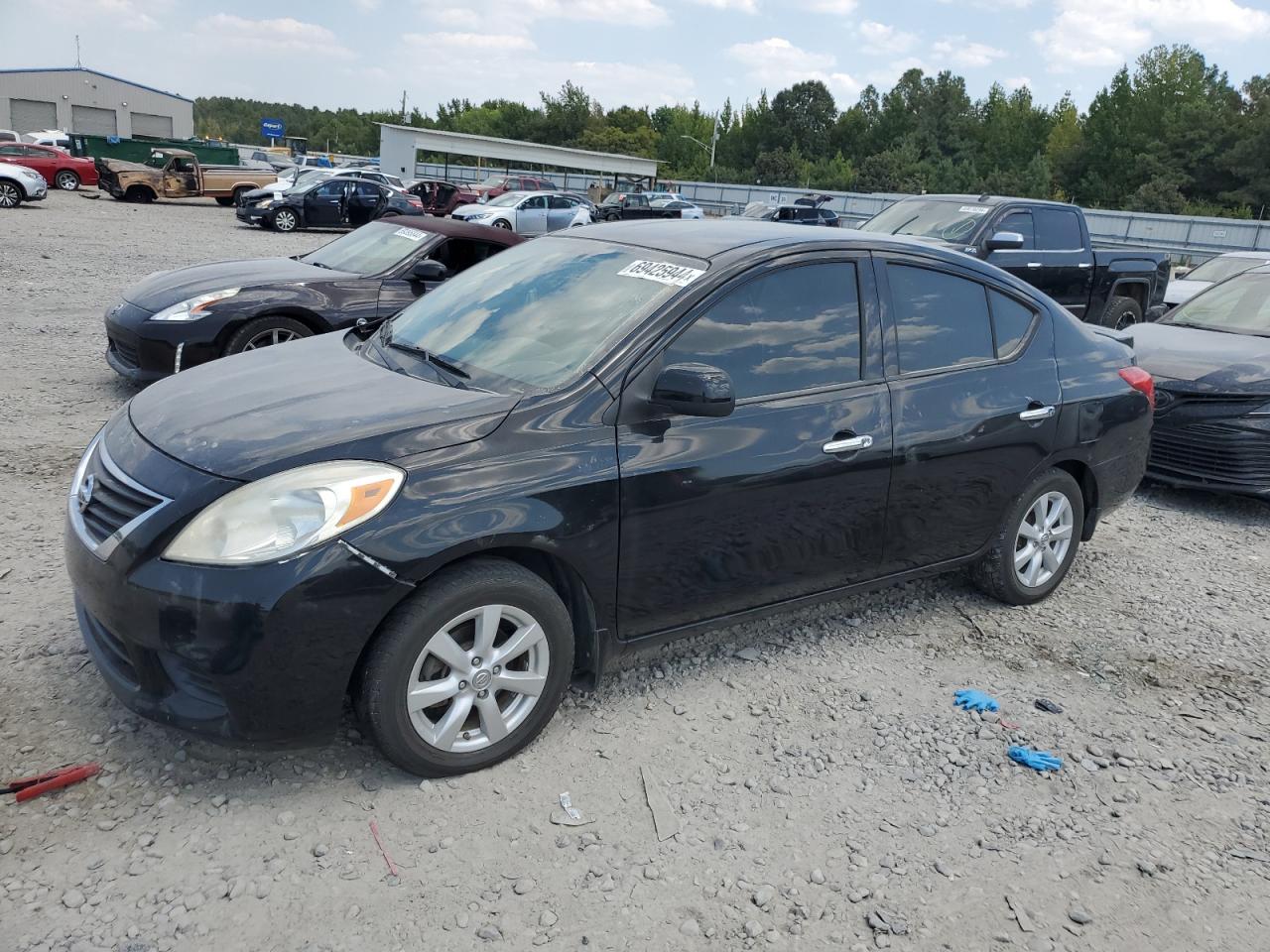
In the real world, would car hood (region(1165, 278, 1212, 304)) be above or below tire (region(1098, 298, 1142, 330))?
above

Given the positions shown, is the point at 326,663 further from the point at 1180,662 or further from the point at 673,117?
the point at 673,117

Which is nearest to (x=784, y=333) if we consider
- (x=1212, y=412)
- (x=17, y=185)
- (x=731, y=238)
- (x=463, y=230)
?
(x=731, y=238)

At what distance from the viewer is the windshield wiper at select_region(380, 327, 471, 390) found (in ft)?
11.9

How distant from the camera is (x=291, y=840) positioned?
2912 mm

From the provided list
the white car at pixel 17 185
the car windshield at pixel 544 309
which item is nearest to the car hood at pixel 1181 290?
the car windshield at pixel 544 309

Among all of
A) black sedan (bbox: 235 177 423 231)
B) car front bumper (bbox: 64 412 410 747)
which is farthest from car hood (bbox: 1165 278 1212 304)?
black sedan (bbox: 235 177 423 231)

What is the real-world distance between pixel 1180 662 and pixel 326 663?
3641 mm

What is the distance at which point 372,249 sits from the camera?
8.33 metres

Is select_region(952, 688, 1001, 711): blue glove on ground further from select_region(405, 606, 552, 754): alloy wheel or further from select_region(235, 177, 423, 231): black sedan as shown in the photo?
A: select_region(235, 177, 423, 231): black sedan

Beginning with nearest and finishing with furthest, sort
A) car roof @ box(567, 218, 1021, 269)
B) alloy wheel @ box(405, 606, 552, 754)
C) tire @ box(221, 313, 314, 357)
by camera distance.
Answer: alloy wheel @ box(405, 606, 552, 754), car roof @ box(567, 218, 1021, 269), tire @ box(221, 313, 314, 357)

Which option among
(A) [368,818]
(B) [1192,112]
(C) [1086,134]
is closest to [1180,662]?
(A) [368,818]

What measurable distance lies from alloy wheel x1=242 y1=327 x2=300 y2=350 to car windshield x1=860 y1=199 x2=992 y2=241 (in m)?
6.38

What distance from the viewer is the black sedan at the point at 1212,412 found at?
21.1 feet

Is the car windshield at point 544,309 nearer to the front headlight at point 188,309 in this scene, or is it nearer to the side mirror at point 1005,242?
the front headlight at point 188,309
